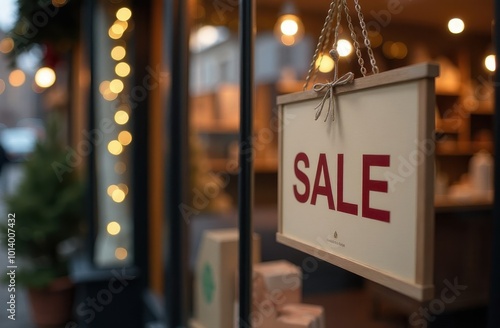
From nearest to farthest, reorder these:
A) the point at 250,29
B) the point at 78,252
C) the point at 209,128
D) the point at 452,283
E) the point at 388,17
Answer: the point at 250,29 → the point at 388,17 → the point at 452,283 → the point at 78,252 → the point at 209,128

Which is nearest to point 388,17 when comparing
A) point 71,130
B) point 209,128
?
point 209,128

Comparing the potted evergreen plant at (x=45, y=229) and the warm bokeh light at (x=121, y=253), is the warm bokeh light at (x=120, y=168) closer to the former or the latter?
the warm bokeh light at (x=121, y=253)

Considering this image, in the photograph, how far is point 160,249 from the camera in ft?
10.5

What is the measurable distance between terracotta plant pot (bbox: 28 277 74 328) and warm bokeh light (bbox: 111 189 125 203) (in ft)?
2.91

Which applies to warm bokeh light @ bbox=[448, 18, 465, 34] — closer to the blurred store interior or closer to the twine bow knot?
the blurred store interior

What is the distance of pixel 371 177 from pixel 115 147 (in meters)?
2.88

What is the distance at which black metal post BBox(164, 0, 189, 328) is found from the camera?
245cm

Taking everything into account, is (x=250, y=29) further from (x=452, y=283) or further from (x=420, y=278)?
(x=452, y=283)

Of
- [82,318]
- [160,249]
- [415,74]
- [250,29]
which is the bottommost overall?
[82,318]

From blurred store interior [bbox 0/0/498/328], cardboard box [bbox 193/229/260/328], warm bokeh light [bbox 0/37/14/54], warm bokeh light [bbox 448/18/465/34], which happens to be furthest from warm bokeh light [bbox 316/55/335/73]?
warm bokeh light [bbox 0/37/14/54]

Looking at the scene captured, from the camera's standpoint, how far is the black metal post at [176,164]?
8.03ft

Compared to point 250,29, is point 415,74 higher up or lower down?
lower down

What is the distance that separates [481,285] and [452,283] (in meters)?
0.19

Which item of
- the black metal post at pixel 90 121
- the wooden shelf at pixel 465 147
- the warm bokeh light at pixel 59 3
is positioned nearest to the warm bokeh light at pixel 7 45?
the warm bokeh light at pixel 59 3
